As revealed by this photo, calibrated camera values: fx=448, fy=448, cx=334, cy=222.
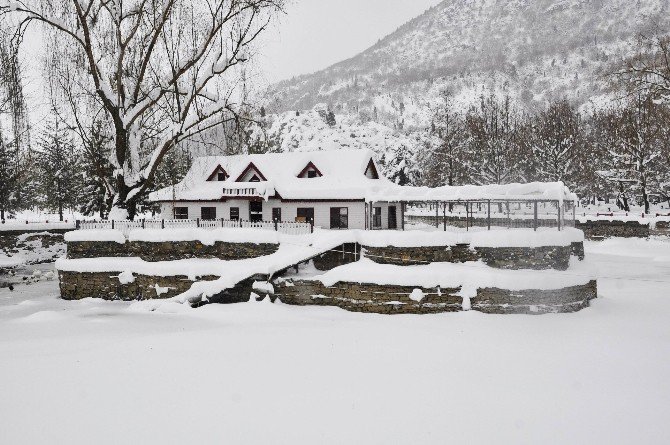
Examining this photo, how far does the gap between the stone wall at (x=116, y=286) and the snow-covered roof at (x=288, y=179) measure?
22.2 feet

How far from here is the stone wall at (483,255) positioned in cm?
1546

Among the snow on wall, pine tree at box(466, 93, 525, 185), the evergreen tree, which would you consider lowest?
the snow on wall

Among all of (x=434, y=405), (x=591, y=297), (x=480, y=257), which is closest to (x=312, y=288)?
(x=480, y=257)

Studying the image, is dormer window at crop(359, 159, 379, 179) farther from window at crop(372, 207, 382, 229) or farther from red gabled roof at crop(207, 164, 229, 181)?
red gabled roof at crop(207, 164, 229, 181)

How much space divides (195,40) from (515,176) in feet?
126

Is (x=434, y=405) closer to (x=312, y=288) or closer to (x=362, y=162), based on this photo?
(x=312, y=288)

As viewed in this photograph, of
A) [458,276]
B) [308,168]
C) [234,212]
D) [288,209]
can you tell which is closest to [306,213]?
[288,209]

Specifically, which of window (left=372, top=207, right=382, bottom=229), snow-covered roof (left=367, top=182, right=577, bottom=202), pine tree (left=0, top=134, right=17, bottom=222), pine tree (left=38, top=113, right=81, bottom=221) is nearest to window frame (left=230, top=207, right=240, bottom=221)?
window (left=372, top=207, right=382, bottom=229)

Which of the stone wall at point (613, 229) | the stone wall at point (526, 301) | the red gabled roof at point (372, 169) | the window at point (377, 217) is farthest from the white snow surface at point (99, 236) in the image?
the stone wall at point (613, 229)

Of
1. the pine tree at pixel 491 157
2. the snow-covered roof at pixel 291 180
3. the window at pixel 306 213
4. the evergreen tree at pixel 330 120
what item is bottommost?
the window at pixel 306 213

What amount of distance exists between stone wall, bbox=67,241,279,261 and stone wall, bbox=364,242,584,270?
471 centimetres

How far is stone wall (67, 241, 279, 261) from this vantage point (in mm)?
18312

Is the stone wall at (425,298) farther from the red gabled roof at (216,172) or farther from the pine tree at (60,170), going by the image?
the pine tree at (60,170)

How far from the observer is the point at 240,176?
2711 cm
